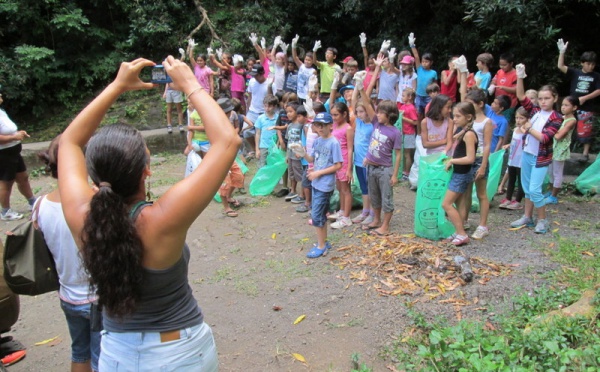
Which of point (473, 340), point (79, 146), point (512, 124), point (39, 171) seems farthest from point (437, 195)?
point (39, 171)

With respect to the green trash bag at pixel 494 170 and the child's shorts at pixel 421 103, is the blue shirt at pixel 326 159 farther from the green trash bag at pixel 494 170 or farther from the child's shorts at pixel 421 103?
the child's shorts at pixel 421 103

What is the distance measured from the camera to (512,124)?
937cm

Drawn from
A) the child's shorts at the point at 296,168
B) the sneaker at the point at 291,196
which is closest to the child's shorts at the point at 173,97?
the sneaker at the point at 291,196

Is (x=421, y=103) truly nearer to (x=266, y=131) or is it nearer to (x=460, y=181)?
(x=266, y=131)

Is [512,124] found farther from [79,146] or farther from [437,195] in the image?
[79,146]

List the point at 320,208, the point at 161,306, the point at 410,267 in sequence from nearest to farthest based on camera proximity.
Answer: the point at 161,306 → the point at 410,267 → the point at 320,208

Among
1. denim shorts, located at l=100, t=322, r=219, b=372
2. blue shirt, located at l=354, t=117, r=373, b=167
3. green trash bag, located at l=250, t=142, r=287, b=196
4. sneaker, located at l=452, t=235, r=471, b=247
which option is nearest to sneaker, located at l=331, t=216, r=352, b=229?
blue shirt, located at l=354, t=117, r=373, b=167

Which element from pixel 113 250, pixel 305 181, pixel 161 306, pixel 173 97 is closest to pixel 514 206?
pixel 305 181

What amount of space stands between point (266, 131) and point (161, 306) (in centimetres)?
621

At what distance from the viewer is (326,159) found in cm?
547

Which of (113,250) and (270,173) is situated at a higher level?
(113,250)

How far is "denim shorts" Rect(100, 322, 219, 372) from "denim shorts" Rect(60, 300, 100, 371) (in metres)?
1.02

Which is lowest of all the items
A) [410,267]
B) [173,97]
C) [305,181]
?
[410,267]

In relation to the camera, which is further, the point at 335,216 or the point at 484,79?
the point at 484,79
